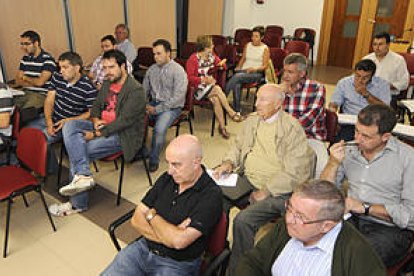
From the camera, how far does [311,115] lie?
303cm

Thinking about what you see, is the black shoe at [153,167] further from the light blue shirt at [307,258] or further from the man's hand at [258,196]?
the light blue shirt at [307,258]

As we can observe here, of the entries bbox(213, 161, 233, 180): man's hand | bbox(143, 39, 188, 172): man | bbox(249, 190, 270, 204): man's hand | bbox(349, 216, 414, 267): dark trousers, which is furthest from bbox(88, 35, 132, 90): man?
bbox(349, 216, 414, 267): dark trousers

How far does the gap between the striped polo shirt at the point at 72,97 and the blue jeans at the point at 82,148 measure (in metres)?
0.31

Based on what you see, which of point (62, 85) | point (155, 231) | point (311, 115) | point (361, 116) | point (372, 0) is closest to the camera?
point (155, 231)

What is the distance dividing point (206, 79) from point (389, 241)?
10.4ft

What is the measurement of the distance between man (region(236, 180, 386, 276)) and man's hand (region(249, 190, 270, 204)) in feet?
2.70

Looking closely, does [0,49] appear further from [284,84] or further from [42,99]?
[284,84]

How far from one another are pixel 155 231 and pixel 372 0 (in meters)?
7.96

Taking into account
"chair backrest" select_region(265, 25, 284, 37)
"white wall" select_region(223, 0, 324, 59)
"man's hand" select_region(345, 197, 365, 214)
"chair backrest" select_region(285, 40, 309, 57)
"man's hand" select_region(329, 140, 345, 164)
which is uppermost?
"white wall" select_region(223, 0, 324, 59)

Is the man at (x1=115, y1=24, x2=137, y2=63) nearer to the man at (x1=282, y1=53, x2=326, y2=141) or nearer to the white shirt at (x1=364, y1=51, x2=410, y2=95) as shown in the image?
the man at (x1=282, y1=53, x2=326, y2=141)

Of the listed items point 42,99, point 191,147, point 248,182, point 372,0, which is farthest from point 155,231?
point 372,0

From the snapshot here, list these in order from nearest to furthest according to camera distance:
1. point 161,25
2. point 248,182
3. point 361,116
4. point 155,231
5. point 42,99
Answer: point 155,231 < point 361,116 < point 248,182 < point 42,99 < point 161,25

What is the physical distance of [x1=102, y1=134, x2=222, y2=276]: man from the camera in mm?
1691

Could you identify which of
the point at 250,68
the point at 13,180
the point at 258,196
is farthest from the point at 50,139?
the point at 250,68
